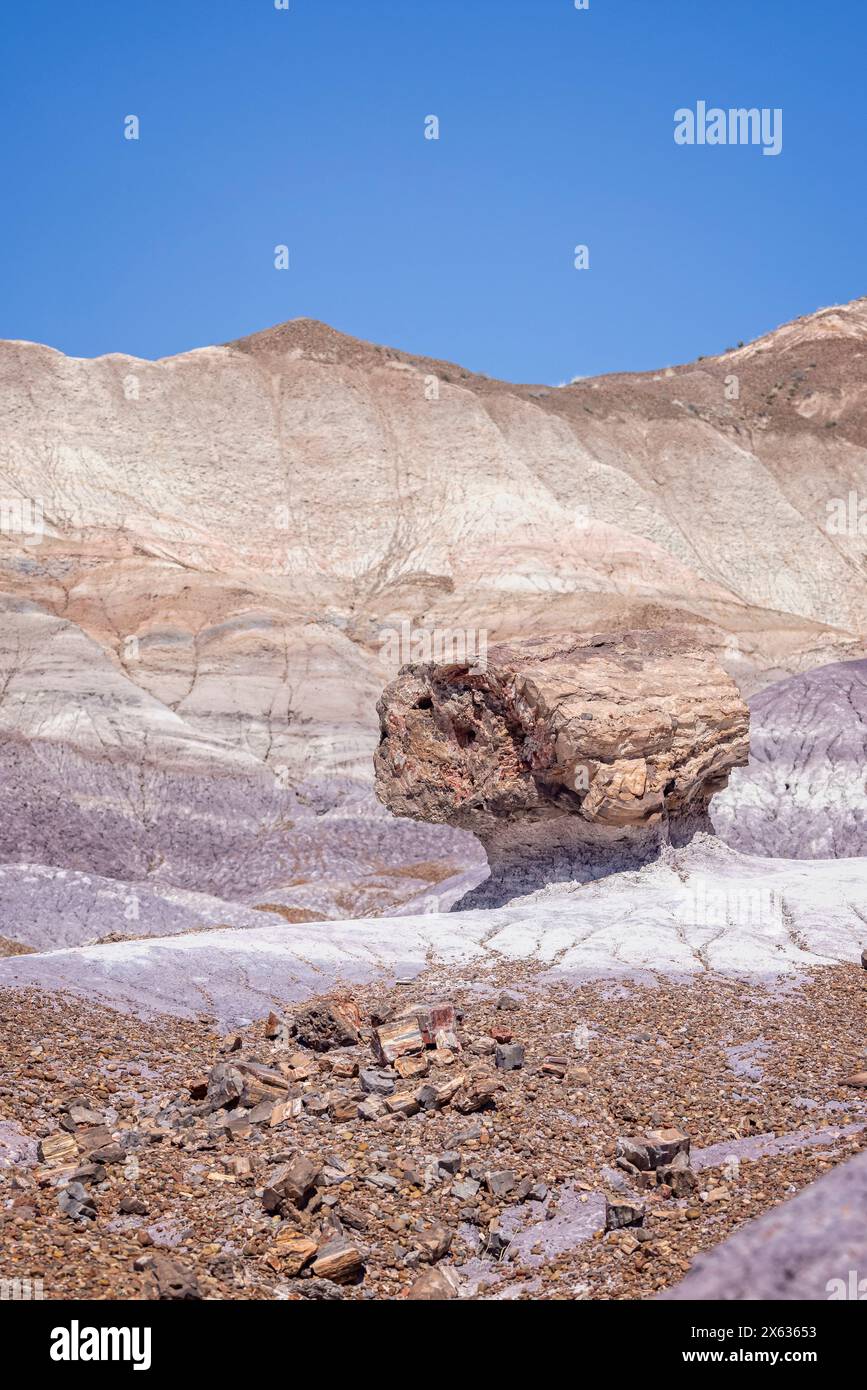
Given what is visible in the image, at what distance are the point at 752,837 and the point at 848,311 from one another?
64769 millimetres

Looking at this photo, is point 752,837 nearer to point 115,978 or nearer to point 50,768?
point 50,768

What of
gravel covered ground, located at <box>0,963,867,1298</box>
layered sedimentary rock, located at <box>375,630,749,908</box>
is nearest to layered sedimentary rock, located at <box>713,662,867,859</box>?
layered sedimentary rock, located at <box>375,630,749,908</box>

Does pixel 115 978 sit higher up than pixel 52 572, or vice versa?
pixel 52 572

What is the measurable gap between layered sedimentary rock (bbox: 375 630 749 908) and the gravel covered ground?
19.0 ft

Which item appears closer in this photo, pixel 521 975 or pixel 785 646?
pixel 521 975

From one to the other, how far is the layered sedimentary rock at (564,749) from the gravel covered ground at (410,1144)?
578cm

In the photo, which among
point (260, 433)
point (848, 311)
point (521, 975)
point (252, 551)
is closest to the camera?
point (521, 975)

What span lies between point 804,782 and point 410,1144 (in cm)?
2667

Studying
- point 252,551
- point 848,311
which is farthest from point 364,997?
point 848,311

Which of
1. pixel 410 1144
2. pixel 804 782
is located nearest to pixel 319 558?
pixel 804 782

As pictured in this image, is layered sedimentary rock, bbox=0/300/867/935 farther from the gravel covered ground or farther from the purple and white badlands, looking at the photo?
the gravel covered ground

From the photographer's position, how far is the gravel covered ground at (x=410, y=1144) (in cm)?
603

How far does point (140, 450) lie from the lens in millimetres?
58219

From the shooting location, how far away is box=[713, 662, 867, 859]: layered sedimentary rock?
3097cm
